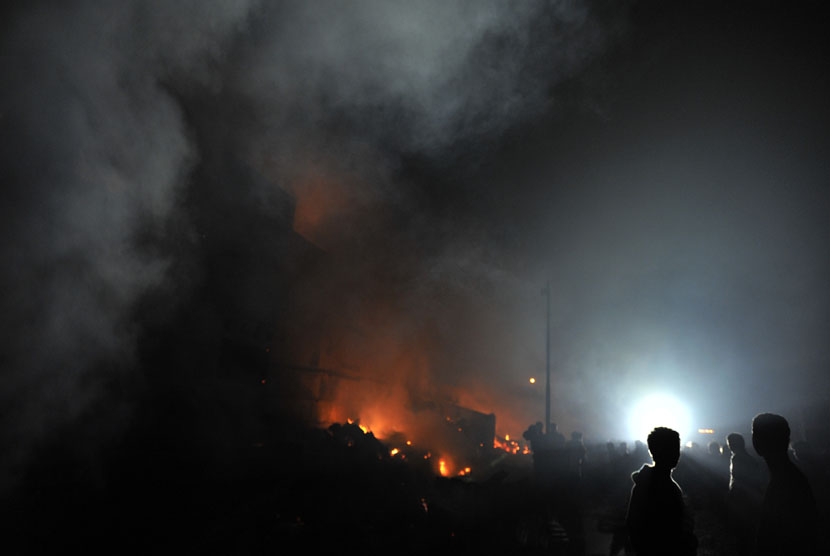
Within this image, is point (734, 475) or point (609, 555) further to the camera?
point (609, 555)

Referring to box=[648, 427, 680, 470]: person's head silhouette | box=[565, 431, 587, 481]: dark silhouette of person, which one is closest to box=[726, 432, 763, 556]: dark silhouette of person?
box=[648, 427, 680, 470]: person's head silhouette

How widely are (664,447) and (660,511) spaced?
310mm

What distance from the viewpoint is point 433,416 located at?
21484mm

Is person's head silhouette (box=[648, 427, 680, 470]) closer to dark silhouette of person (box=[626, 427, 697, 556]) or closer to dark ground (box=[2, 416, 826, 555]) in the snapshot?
dark silhouette of person (box=[626, 427, 697, 556])

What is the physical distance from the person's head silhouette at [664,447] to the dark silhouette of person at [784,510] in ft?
2.84

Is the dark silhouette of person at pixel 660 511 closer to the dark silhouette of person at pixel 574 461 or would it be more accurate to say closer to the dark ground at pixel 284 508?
the dark ground at pixel 284 508

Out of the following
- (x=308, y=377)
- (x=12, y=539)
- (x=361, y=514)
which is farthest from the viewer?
(x=308, y=377)

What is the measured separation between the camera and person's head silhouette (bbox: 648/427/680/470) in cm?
Result: 207

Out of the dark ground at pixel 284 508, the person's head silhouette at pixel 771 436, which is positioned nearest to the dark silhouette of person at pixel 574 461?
the dark ground at pixel 284 508

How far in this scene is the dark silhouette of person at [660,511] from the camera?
189 cm

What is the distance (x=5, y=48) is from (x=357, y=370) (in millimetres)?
16839

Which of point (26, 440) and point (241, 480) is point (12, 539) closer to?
point (26, 440)

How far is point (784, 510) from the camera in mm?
2342

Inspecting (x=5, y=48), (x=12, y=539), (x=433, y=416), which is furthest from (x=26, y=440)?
(x=433, y=416)
